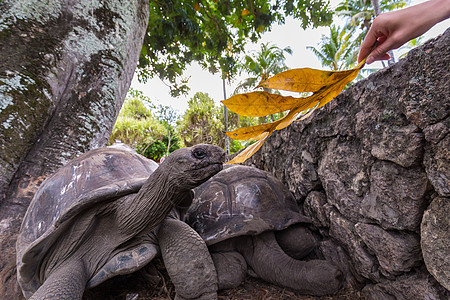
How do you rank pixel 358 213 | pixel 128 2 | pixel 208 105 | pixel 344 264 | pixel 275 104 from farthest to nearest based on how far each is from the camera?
pixel 208 105, pixel 128 2, pixel 344 264, pixel 358 213, pixel 275 104

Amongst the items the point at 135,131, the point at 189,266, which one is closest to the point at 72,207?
the point at 189,266

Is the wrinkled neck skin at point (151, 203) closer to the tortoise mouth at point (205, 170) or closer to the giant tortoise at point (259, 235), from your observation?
the tortoise mouth at point (205, 170)

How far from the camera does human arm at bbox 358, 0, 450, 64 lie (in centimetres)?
71

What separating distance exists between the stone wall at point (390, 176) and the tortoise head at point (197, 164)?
0.62 metres

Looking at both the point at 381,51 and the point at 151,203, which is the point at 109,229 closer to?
the point at 151,203

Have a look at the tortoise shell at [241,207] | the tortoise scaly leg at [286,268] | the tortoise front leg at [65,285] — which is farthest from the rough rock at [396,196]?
the tortoise front leg at [65,285]

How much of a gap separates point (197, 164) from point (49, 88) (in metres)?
1.38

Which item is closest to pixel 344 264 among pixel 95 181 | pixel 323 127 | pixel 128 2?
pixel 323 127

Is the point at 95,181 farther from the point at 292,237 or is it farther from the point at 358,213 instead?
the point at 358,213

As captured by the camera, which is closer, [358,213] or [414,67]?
[414,67]

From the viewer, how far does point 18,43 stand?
1467mm

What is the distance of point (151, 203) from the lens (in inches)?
43.6

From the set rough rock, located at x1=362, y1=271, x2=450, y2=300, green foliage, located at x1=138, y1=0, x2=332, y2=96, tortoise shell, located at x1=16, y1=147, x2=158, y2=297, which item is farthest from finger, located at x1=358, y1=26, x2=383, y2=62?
green foliage, located at x1=138, y1=0, x2=332, y2=96

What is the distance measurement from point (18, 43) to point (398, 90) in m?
2.23
